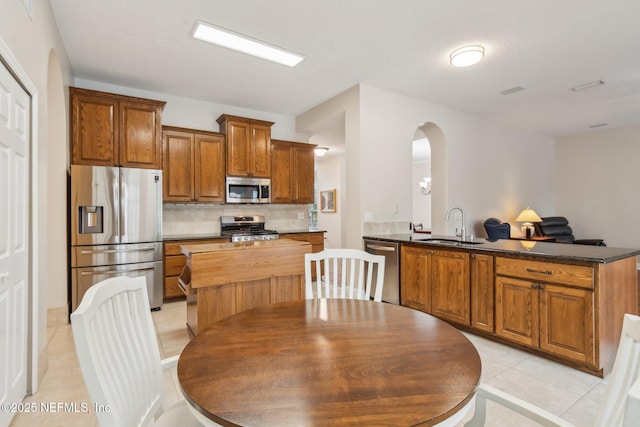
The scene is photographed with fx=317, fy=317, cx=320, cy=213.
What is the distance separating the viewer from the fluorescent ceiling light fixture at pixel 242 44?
9.47 feet

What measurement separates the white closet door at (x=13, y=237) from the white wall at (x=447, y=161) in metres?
3.17

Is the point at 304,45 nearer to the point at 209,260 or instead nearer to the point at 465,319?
the point at 209,260

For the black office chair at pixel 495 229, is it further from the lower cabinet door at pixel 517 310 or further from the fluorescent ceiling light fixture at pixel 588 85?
the lower cabinet door at pixel 517 310

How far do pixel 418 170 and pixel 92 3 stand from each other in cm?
847

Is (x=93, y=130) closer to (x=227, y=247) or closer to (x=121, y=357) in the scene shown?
(x=227, y=247)

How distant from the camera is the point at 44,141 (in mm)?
2375

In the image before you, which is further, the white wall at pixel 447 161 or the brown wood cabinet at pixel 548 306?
the white wall at pixel 447 161

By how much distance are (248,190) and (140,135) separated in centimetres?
161

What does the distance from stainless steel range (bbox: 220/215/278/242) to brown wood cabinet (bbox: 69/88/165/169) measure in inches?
A: 52.9

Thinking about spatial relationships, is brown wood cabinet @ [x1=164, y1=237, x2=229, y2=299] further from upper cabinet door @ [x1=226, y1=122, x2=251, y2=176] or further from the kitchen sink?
the kitchen sink

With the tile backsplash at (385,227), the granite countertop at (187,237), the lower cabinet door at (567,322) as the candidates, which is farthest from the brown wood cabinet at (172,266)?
the lower cabinet door at (567,322)

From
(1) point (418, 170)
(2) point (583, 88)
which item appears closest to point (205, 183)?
(2) point (583, 88)

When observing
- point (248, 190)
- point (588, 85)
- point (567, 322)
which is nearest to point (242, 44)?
point (248, 190)

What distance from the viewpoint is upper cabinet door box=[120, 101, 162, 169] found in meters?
3.80
